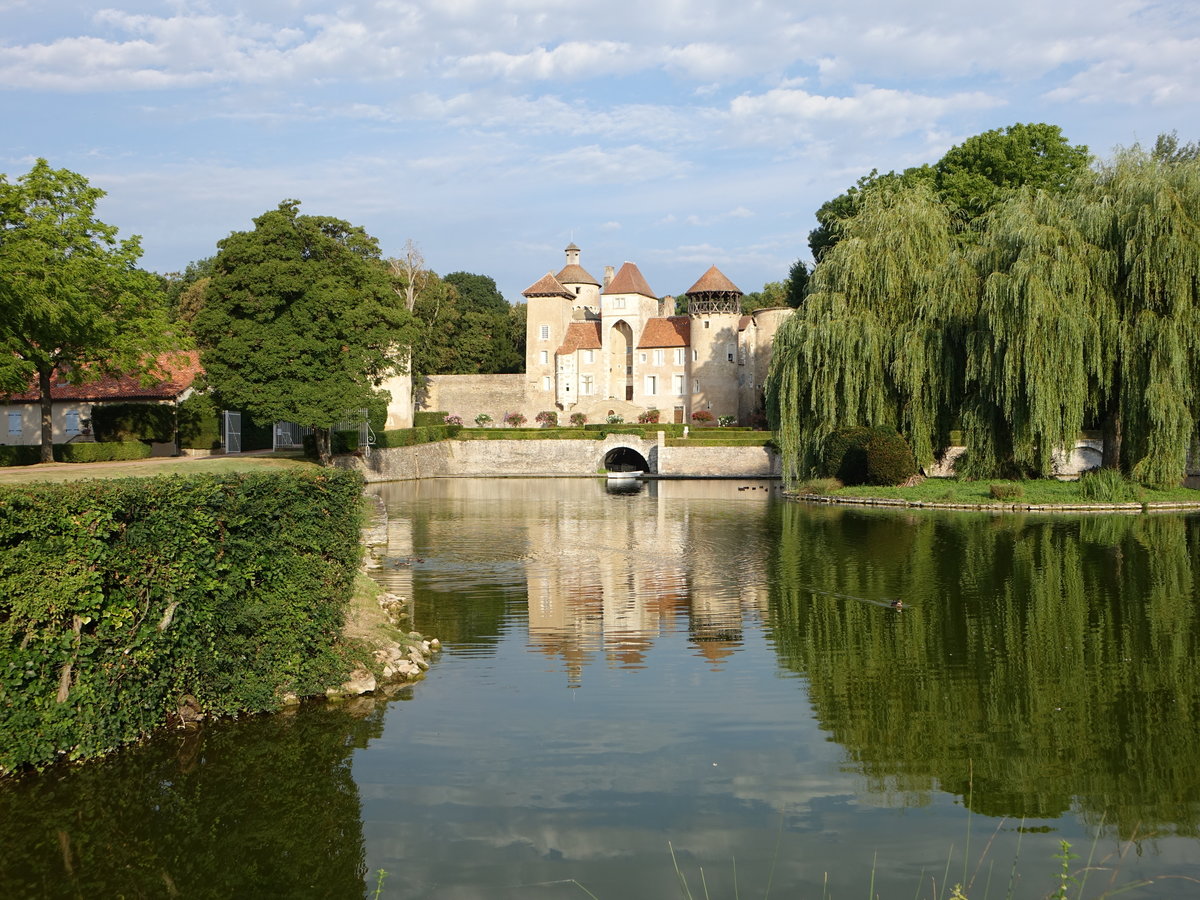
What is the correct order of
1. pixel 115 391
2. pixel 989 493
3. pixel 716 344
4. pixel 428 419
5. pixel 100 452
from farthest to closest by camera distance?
pixel 716 344 → pixel 428 419 → pixel 115 391 → pixel 100 452 → pixel 989 493

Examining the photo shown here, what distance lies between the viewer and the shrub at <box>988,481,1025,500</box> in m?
30.2

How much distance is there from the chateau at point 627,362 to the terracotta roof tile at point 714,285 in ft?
0.28

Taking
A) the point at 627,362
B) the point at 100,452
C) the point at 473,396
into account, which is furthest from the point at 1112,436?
the point at 473,396

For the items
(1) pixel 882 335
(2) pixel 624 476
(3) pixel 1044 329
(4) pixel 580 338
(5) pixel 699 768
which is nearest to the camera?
(5) pixel 699 768

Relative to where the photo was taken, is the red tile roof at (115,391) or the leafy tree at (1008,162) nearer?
the red tile roof at (115,391)

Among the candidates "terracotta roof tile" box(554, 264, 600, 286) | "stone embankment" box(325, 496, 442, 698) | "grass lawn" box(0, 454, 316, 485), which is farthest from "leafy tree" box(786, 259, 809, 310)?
"stone embankment" box(325, 496, 442, 698)

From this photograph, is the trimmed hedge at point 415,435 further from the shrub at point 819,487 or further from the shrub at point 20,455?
the shrub at point 819,487

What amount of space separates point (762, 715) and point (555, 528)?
695 inches

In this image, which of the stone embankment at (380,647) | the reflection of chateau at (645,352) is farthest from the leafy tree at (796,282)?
the stone embankment at (380,647)

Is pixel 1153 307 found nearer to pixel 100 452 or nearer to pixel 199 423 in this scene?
pixel 100 452

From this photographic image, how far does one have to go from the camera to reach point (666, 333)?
67000 millimetres

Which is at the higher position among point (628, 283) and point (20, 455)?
point (628, 283)

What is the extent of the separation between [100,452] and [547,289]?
125 ft

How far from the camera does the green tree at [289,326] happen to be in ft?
123
